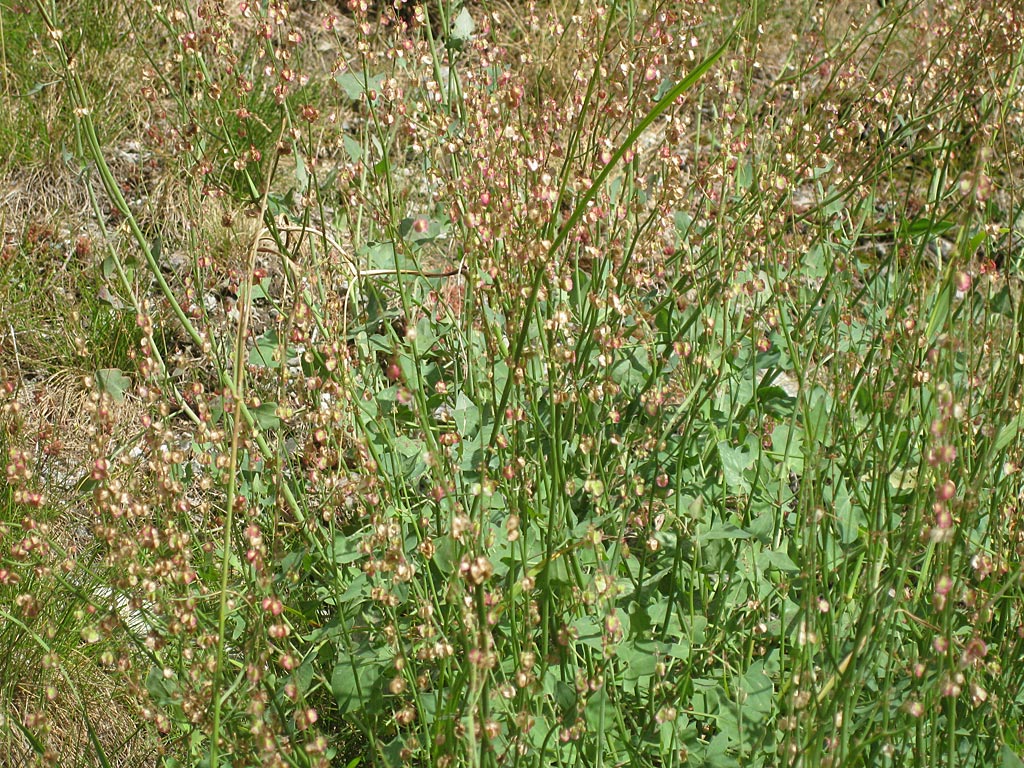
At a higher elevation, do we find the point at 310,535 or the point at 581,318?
the point at 581,318

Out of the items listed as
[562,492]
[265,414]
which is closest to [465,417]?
[265,414]

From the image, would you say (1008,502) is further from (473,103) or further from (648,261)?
(473,103)

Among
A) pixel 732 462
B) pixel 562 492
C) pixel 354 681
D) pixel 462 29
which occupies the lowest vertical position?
pixel 354 681

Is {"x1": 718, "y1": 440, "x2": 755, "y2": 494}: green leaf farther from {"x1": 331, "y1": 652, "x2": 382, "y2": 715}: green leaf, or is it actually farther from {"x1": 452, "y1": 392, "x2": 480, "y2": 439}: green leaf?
{"x1": 331, "y1": 652, "x2": 382, "y2": 715}: green leaf

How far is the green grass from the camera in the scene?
1.41 m

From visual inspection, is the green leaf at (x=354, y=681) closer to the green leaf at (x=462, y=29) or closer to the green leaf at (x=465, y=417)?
the green leaf at (x=465, y=417)

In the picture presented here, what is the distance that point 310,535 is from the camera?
1775 mm

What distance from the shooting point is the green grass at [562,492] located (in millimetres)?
1406

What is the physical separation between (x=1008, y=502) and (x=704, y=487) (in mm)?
511

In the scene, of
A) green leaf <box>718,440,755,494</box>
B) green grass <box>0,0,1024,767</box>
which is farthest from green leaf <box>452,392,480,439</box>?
green leaf <box>718,440,755,494</box>

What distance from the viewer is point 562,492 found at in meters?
1.52

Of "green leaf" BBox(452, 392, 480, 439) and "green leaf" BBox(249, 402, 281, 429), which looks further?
"green leaf" BBox(452, 392, 480, 439)

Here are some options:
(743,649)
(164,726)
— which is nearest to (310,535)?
(164,726)

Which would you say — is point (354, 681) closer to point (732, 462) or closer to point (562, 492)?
point (562, 492)
